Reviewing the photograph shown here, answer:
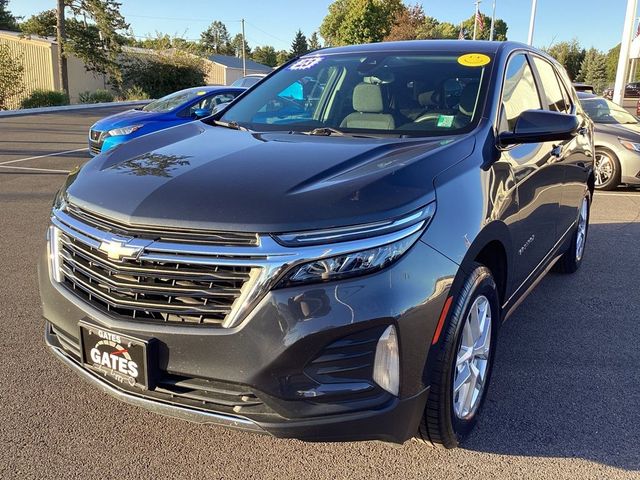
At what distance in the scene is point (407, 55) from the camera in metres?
3.65

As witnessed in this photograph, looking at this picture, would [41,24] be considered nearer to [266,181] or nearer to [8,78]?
[8,78]

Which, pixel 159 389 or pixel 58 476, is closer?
pixel 159 389

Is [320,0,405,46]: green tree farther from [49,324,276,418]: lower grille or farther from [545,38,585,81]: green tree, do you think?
[49,324,276,418]: lower grille

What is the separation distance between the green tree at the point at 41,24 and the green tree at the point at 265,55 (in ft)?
255

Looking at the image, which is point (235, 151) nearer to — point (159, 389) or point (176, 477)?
point (159, 389)

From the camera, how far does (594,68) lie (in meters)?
63.5

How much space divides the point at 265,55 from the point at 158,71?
81.1 metres

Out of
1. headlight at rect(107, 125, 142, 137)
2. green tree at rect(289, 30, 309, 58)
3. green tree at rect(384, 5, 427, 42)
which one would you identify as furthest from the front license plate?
green tree at rect(289, 30, 309, 58)

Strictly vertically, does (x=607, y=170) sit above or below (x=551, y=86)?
below

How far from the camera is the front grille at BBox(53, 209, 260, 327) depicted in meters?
1.99

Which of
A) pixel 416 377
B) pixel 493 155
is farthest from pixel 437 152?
pixel 416 377

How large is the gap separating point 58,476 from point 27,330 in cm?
160

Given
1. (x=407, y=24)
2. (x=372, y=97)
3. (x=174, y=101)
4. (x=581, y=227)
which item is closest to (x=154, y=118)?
(x=174, y=101)

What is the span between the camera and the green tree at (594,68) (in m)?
62.6
